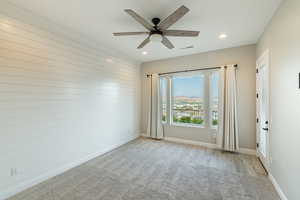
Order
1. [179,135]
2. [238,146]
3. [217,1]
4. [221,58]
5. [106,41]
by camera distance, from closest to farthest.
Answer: [217,1] < [106,41] < [238,146] < [221,58] < [179,135]

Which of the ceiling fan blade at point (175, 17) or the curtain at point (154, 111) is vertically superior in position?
the ceiling fan blade at point (175, 17)

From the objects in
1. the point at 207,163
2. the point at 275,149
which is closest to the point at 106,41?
the point at 207,163

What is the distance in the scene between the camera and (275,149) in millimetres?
2309

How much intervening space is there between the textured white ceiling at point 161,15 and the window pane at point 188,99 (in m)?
1.44

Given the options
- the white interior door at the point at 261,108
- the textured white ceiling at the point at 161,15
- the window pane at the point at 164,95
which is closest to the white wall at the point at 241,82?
the white interior door at the point at 261,108

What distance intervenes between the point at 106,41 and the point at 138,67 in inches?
73.2

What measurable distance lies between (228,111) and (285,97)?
186 centimetres

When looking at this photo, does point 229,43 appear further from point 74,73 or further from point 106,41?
point 74,73

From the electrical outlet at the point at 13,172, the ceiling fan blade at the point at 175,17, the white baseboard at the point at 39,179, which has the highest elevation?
the ceiling fan blade at the point at 175,17

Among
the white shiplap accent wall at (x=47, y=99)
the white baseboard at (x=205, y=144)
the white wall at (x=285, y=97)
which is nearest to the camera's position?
the white wall at (x=285, y=97)

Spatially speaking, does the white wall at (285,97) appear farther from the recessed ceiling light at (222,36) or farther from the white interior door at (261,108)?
the recessed ceiling light at (222,36)

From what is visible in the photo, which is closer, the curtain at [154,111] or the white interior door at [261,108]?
the white interior door at [261,108]

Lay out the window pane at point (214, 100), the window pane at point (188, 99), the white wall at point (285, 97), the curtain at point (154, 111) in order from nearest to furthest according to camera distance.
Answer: the white wall at point (285, 97) → the window pane at point (214, 100) → the window pane at point (188, 99) → the curtain at point (154, 111)

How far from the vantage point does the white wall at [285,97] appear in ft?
5.50
